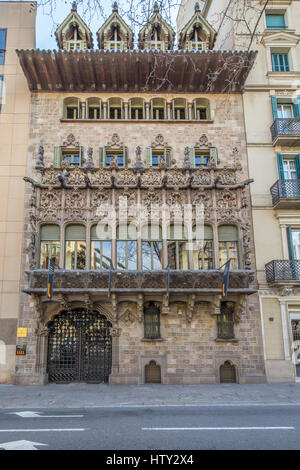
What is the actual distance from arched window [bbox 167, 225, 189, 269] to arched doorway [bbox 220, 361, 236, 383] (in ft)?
15.9

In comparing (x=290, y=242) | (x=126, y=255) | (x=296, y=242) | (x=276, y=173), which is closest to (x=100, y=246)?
(x=126, y=255)

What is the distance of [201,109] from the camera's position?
1970 cm

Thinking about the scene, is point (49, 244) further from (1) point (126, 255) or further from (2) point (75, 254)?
(1) point (126, 255)

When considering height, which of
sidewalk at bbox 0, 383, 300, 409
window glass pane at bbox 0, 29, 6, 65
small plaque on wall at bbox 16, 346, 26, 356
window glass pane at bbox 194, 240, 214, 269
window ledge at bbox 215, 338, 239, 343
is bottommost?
sidewalk at bbox 0, 383, 300, 409

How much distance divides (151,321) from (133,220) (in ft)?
16.1

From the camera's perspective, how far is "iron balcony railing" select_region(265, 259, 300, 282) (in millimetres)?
16266

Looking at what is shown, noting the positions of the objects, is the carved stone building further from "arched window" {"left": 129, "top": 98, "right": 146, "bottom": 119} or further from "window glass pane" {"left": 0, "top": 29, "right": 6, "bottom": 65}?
"window glass pane" {"left": 0, "top": 29, "right": 6, "bottom": 65}

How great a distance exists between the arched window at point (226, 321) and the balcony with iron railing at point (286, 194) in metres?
5.66

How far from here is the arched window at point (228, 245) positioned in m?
16.7

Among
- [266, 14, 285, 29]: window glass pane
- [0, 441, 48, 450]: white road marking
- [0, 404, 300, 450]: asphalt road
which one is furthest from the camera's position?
[266, 14, 285, 29]: window glass pane

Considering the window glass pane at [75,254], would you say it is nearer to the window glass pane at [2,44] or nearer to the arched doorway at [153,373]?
the arched doorway at [153,373]

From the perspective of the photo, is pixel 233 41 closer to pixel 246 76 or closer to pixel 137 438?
pixel 246 76

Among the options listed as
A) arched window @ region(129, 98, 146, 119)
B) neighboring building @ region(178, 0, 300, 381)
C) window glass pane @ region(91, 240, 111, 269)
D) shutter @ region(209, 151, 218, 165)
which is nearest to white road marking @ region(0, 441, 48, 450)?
window glass pane @ region(91, 240, 111, 269)

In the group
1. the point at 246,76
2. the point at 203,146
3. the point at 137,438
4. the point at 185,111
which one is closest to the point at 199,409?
the point at 137,438
